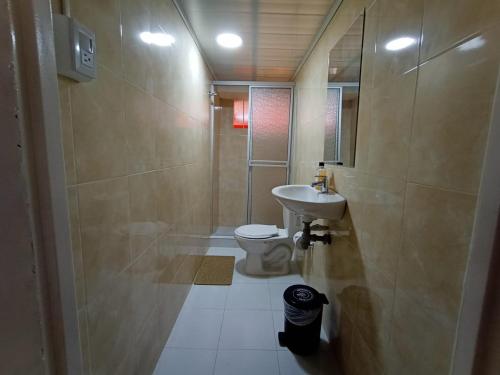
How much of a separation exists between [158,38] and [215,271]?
1.98 meters

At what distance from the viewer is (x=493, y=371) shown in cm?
40

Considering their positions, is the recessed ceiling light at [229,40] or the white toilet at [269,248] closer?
the recessed ceiling light at [229,40]

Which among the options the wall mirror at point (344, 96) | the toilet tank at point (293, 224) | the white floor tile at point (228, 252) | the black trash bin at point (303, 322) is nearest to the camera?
the wall mirror at point (344, 96)

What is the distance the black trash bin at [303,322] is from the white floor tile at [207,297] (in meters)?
0.62

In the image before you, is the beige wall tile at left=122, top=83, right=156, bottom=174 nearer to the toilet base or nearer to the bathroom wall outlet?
the bathroom wall outlet

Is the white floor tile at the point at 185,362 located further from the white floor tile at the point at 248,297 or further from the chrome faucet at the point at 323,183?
the chrome faucet at the point at 323,183

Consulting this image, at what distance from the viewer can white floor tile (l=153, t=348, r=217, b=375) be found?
1.33 meters

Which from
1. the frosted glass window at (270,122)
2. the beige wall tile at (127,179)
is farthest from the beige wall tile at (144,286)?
the frosted glass window at (270,122)

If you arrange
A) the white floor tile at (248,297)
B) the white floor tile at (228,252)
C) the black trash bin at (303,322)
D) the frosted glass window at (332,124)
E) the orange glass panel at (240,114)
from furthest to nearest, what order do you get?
the orange glass panel at (240,114) → the white floor tile at (228,252) → the white floor tile at (248,297) → the frosted glass window at (332,124) → the black trash bin at (303,322)

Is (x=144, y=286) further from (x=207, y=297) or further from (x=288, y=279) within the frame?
(x=288, y=279)

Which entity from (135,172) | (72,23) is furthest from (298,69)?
(72,23)

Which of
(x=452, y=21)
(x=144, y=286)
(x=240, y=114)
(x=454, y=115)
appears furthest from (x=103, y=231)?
(x=240, y=114)

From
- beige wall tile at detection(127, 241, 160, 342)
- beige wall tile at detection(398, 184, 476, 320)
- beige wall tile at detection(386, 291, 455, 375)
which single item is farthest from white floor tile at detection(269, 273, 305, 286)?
beige wall tile at detection(398, 184, 476, 320)

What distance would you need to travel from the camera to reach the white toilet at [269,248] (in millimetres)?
2299
